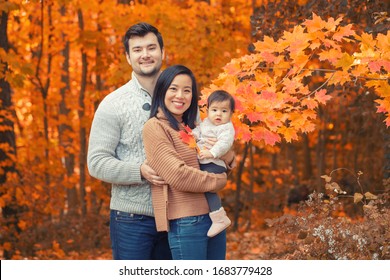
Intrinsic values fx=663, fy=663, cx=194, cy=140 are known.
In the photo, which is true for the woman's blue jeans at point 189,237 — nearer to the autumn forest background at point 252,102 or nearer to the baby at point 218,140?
the baby at point 218,140

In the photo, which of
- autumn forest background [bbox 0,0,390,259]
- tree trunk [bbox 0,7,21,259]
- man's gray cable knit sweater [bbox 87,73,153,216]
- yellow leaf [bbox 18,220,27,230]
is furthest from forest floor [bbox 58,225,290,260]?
man's gray cable knit sweater [bbox 87,73,153,216]

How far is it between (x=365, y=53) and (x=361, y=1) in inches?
125

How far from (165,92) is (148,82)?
10.5 inches

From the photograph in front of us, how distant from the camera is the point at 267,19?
745 centimetres

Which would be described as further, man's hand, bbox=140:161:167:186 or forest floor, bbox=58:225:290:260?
forest floor, bbox=58:225:290:260

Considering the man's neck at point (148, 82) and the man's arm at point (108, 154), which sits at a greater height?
the man's neck at point (148, 82)

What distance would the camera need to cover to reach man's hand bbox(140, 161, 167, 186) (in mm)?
3195

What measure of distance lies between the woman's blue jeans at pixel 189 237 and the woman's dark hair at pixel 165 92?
460 millimetres

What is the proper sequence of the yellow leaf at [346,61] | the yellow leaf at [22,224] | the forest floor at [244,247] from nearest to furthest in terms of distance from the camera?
1. the yellow leaf at [346,61]
2. the yellow leaf at [22,224]
3. the forest floor at [244,247]

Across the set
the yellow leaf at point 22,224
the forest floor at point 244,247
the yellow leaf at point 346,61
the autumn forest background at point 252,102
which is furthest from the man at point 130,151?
the forest floor at point 244,247

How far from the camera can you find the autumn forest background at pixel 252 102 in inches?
171

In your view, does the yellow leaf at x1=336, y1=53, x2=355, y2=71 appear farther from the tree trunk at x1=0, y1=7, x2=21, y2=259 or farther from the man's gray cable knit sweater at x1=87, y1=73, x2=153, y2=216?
the tree trunk at x1=0, y1=7, x2=21, y2=259

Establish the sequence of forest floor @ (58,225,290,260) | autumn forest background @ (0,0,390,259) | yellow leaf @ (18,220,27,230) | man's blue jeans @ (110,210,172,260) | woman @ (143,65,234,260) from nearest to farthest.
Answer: woman @ (143,65,234,260)
man's blue jeans @ (110,210,172,260)
autumn forest background @ (0,0,390,259)
yellow leaf @ (18,220,27,230)
forest floor @ (58,225,290,260)

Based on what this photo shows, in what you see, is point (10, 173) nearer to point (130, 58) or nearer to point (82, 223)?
point (82, 223)
